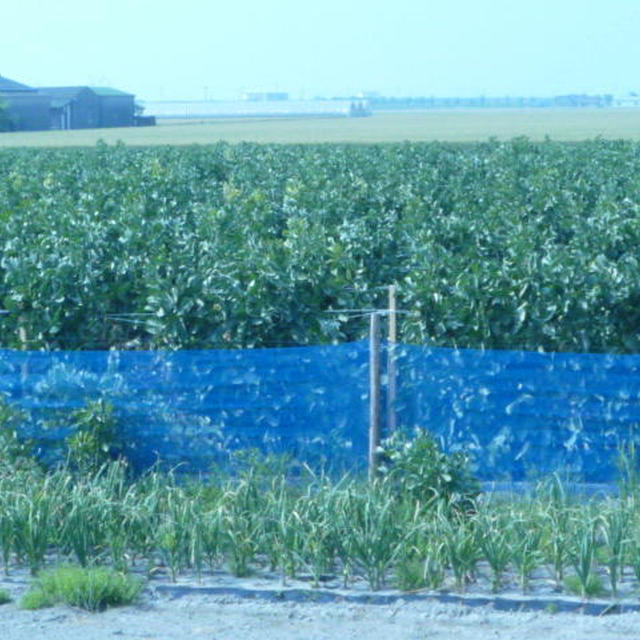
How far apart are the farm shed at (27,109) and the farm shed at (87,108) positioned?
1.91 feet

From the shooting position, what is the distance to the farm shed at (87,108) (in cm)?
8712

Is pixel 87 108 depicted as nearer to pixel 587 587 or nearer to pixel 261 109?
pixel 261 109

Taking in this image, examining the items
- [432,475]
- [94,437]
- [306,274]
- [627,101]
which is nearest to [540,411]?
[432,475]

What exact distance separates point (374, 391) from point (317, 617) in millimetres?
2068

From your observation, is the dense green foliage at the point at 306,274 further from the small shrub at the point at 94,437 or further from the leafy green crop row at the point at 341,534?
the leafy green crop row at the point at 341,534

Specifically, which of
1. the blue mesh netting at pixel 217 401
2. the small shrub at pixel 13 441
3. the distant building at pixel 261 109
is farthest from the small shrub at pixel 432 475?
the distant building at pixel 261 109

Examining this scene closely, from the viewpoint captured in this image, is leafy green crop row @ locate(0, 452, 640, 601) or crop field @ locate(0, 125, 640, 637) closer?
leafy green crop row @ locate(0, 452, 640, 601)

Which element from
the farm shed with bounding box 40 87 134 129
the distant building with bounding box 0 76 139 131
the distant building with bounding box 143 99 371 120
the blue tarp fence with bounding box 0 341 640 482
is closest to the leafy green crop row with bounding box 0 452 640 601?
the blue tarp fence with bounding box 0 341 640 482

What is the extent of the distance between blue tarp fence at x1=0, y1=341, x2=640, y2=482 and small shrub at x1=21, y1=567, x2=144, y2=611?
1690 mm

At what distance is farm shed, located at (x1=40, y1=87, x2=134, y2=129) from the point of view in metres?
87.1

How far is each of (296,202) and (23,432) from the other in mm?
9973

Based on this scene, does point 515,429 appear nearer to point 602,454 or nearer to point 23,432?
point 602,454

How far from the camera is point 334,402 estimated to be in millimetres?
7949

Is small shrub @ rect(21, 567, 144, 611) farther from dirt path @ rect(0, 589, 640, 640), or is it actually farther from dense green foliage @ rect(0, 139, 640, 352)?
dense green foliage @ rect(0, 139, 640, 352)
